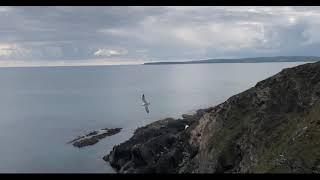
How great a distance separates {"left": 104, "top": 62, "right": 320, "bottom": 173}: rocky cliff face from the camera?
25656mm

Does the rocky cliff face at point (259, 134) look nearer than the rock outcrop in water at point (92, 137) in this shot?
Yes

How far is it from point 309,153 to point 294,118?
10.1 m

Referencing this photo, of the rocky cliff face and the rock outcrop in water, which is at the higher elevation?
the rocky cliff face

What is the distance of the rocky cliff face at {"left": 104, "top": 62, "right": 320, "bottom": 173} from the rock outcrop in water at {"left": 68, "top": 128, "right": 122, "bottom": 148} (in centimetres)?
2251

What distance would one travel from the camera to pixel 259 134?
3369 cm

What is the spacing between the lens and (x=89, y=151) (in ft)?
213

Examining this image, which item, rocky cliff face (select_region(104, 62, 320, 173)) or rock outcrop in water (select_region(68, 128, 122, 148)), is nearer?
rocky cliff face (select_region(104, 62, 320, 173))

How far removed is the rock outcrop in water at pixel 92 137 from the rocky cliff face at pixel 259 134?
886 inches

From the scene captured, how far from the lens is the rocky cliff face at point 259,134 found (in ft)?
84.2

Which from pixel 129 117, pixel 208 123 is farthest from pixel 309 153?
pixel 129 117

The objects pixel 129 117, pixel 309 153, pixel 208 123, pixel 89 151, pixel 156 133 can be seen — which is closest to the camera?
pixel 309 153

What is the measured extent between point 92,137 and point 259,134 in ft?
142
